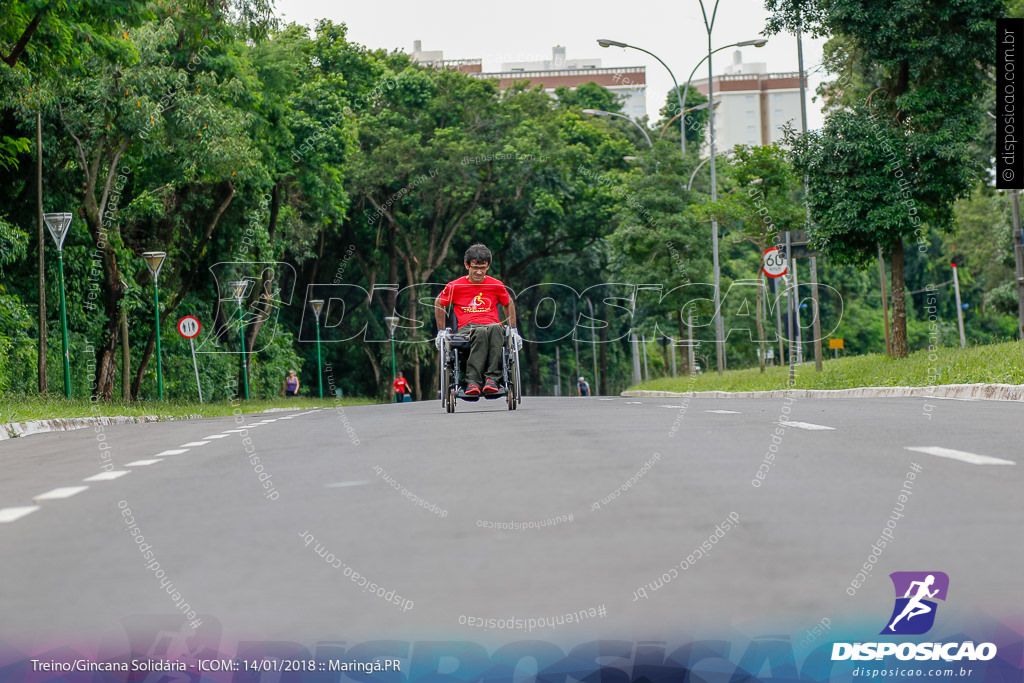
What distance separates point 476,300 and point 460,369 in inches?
39.6

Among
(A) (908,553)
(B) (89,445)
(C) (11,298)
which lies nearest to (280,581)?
(A) (908,553)

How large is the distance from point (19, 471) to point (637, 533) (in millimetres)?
6468

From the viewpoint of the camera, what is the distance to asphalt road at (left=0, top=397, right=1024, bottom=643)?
13.7ft

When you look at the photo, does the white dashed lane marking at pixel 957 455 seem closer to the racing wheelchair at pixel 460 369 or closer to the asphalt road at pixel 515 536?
the asphalt road at pixel 515 536

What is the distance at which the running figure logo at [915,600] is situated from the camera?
3.95 meters

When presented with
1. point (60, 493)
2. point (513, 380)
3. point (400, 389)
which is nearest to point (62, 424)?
point (513, 380)

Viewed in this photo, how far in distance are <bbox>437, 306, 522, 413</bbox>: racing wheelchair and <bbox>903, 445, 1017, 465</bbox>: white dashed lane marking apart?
8.58m

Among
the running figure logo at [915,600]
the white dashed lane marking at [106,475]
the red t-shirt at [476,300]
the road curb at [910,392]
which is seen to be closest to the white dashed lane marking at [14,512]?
the white dashed lane marking at [106,475]

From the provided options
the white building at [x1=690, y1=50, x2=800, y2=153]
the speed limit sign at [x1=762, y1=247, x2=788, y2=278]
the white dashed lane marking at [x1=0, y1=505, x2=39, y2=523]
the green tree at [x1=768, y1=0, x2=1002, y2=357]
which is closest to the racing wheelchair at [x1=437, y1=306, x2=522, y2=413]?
the white dashed lane marking at [x1=0, y1=505, x2=39, y2=523]

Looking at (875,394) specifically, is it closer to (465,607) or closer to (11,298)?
(11,298)

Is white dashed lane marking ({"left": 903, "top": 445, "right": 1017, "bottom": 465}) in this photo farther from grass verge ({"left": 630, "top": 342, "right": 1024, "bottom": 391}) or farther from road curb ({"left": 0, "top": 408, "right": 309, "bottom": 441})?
road curb ({"left": 0, "top": 408, "right": 309, "bottom": 441})

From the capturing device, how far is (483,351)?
1686 centimetres

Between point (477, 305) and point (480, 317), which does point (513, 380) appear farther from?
point (477, 305)

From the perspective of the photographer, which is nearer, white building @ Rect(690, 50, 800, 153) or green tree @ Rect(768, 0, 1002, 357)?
green tree @ Rect(768, 0, 1002, 357)
